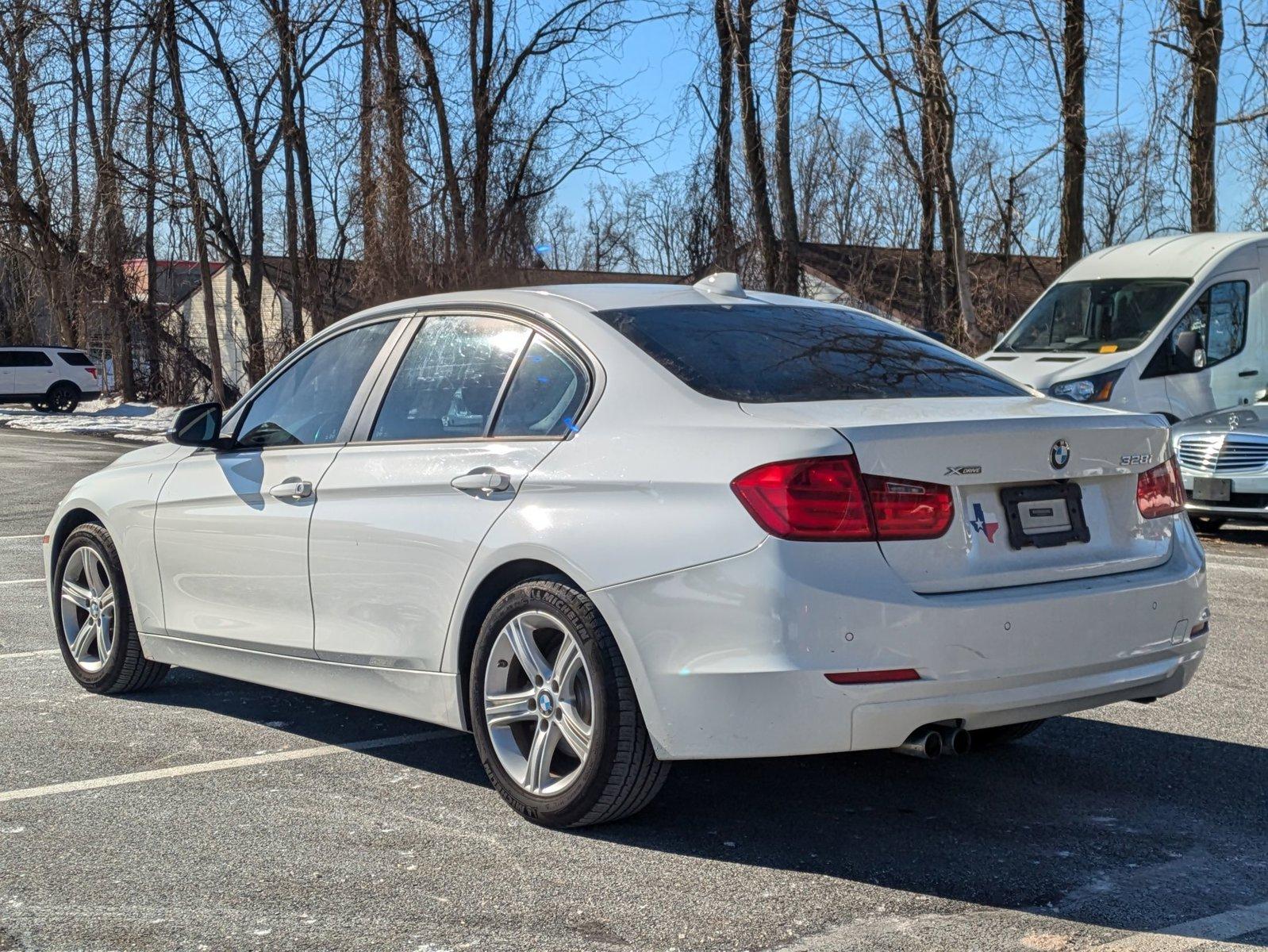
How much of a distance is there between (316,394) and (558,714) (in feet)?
5.99

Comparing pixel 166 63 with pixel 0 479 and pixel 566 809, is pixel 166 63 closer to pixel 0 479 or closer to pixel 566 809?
pixel 0 479

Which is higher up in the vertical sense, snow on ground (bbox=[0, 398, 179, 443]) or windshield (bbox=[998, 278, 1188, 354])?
windshield (bbox=[998, 278, 1188, 354])

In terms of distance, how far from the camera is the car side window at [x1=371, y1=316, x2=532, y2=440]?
4969mm

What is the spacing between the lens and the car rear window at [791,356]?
14.9 feet

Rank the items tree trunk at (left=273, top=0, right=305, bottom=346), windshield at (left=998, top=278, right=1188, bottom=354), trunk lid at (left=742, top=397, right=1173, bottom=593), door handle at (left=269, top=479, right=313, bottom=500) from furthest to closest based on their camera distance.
Answer: tree trunk at (left=273, top=0, right=305, bottom=346)
windshield at (left=998, top=278, right=1188, bottom=354)
door handle at (left=269, top=479, right=313, bottom=500)
trunk lid at (left=742, top=397, right=1173, bottom=593)

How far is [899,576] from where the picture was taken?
400cm

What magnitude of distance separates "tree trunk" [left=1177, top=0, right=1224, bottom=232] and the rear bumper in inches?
701

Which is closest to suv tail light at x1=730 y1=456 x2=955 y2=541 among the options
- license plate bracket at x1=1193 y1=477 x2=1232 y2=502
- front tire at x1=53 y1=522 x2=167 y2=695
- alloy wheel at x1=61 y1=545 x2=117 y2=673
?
front tire at x1=53 y1=522 x2=167 y2=695

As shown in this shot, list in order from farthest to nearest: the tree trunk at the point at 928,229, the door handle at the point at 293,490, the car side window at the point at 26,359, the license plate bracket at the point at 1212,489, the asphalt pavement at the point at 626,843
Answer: the car side window at the point at 26,359 → the tree trunk at the point at 928,229 → the license plate bracket at the point at 1212,489 → the door handle at the point at 293,490 → the asphalt pavement at the point at 626,843

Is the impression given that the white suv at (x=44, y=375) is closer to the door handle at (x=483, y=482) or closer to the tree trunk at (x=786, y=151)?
the tree trunk at (x=786, y=151)

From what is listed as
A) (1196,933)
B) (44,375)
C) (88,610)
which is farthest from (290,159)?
(1196,933)

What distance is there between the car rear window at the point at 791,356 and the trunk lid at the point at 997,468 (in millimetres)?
147

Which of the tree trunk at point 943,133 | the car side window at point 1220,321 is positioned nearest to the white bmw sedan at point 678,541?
the car side window at point 1220,321

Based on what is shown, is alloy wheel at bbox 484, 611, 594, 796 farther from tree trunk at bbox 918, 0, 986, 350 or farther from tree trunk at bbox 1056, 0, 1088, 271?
tree trunk at bbox 1056, 0, 1088, 271
